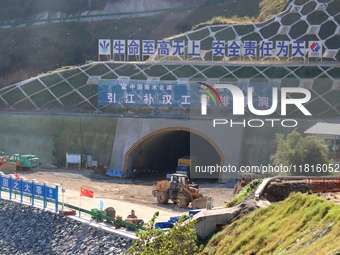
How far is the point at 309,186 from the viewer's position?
34.4m

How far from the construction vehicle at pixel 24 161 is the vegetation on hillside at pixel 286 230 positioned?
2900 cm

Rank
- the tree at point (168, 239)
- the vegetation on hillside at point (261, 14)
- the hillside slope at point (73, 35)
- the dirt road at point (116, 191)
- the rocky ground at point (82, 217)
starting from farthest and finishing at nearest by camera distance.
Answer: the hillside slope at point (73, 35) → the vegetation on hillside at point (261, 14) → the dirt road at point (116, 191) → the rocky ground at point (82, 217) → the tree at point (168, 239)

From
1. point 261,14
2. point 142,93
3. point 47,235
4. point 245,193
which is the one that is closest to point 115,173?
point 142,93

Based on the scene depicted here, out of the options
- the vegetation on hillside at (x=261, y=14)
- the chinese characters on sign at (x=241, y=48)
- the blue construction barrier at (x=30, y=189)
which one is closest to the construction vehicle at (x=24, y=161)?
the blue construction barrier at (x=30, y=189)

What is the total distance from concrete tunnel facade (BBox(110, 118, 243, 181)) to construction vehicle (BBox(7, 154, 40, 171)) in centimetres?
506

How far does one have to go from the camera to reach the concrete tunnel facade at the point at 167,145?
5597cm

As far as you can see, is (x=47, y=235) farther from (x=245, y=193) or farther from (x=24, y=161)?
(x=24, y=161)

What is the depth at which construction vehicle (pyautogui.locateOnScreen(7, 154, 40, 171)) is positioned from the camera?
58500 millimetres

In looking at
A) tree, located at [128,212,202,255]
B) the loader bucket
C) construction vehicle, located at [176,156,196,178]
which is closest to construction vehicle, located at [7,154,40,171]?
construction vehicle, located at [176,156,196,178]

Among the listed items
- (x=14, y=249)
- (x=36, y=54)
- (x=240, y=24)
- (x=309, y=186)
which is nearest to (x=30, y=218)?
(x=14, y=249)

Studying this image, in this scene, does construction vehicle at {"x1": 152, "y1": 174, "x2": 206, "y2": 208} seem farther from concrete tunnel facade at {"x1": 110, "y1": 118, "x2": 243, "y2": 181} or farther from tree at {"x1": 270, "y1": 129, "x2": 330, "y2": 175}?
concrete tunnel facade at {"x1": 110, "y1": 118, "x2": 243, "y2": 181}

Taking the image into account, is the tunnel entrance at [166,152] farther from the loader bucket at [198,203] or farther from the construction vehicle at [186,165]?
the loader bucket at [198,203]

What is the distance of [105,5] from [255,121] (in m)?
53.3

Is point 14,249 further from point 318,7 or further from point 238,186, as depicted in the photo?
point 318,7
